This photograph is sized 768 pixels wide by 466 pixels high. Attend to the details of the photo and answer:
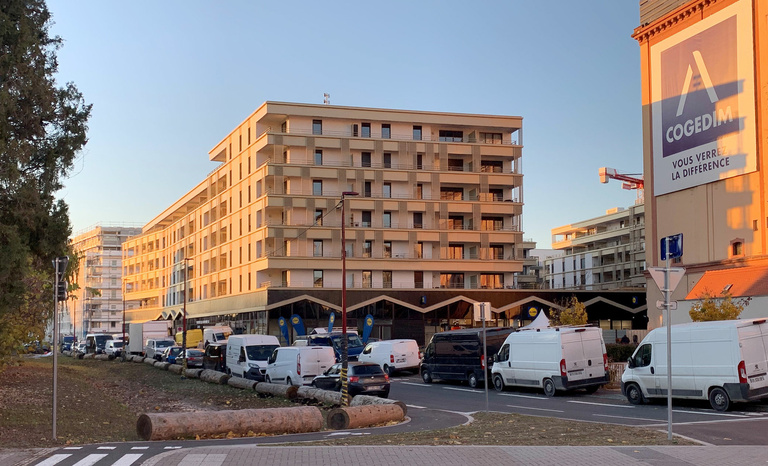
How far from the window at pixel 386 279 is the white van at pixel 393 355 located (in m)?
31.7

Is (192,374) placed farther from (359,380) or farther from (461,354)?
(359,380)

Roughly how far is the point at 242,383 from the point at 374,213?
4347 centimetres

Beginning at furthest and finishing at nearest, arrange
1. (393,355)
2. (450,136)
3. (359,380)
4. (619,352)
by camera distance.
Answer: (450,136), (393,355), (619,352), (359,380)

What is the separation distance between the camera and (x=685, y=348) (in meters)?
22.5

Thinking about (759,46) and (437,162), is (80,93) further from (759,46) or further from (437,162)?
(437,162)

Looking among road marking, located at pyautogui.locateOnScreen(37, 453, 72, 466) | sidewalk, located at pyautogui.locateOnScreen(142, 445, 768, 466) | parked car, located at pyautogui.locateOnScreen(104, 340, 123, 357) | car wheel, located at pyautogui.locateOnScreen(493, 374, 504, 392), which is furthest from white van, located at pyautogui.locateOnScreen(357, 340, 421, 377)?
parked car, located at pyautogui.locateOnScreen(104, 340, 123, 357)

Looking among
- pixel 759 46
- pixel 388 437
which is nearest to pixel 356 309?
pixel 759 46

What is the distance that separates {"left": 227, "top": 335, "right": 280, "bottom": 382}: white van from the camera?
35938 millimetres

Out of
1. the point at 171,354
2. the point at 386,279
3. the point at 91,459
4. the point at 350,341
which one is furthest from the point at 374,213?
the point at 91,459

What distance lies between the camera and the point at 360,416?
18828 millimetres

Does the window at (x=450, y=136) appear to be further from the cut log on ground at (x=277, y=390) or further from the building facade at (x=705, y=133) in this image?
the cut log on ground at (x=277, y=390)

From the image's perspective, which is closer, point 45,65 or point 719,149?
point 45,65

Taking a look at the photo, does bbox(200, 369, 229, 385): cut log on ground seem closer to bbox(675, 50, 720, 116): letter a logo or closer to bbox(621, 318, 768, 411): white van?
bbox(621, 318, 768, 411): white van

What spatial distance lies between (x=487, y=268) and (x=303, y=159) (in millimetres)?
20628
